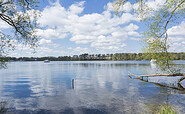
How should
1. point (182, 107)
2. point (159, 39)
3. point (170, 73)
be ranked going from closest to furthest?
point (182, 107), point (159, 39), point (170, 73)

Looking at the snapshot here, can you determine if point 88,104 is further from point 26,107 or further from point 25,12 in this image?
point 25,12

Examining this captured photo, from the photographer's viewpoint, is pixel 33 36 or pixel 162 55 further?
pixel 162 55

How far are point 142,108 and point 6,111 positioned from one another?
16633mm

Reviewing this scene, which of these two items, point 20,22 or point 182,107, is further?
point 182,107

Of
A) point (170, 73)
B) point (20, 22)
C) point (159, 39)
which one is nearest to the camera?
point (20, 22)

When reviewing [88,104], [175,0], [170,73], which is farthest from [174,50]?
[88,104]

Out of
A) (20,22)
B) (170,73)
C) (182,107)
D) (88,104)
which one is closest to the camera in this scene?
(20,22)

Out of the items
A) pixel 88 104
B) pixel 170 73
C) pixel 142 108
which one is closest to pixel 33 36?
pixel 88 104

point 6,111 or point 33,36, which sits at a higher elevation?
point 33,36

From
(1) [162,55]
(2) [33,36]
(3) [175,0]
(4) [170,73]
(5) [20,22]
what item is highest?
(3) [175,0]

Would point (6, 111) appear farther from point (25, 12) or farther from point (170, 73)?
point (170, 73)

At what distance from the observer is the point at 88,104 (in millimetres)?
18688

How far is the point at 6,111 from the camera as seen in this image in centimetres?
1619

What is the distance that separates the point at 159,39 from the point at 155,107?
1131 centimetres
